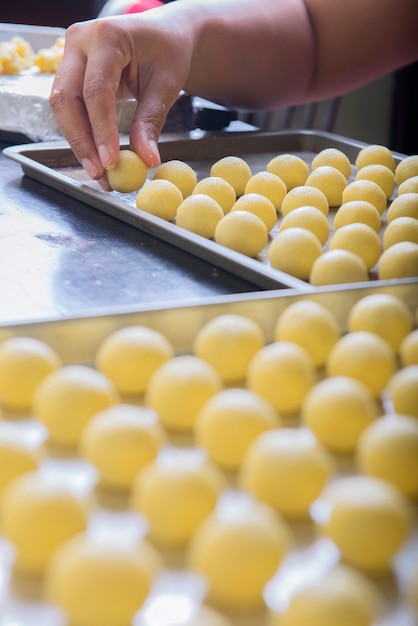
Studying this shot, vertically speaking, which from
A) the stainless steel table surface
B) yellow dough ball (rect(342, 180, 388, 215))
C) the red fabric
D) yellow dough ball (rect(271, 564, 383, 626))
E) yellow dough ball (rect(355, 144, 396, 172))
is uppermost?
the red fabric

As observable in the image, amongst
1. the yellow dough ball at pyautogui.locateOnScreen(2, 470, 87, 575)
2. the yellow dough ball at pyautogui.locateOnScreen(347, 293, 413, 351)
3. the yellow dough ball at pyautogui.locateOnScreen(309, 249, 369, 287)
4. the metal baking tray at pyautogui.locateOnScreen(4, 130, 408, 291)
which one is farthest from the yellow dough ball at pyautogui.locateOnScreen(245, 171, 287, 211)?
the yellow dough ball at pyautogui.locateOnScreen(2, 470, 87, 575)

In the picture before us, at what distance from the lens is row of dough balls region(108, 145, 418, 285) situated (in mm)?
1374

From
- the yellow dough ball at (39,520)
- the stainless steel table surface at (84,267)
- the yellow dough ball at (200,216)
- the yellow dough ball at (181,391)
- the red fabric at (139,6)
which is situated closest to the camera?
the yellow dough ball at (39,520)

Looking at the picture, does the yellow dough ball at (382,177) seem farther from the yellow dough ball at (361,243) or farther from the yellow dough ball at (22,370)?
the yellow dough ball at (22,370)

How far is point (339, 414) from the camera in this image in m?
0.91

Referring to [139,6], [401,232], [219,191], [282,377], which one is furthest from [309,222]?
[139,6]

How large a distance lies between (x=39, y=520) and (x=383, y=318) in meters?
0.58

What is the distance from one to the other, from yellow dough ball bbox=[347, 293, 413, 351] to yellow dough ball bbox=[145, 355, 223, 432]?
0.25m

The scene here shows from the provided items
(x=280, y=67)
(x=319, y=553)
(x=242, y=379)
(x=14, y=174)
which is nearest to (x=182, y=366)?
(x=242, y=379)

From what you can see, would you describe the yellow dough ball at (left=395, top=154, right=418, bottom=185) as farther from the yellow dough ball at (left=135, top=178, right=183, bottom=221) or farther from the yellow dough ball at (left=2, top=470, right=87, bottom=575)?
the yellow dough ball at (left=2, top=470, right=87, bottom=575)

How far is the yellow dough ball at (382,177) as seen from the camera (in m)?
1.83

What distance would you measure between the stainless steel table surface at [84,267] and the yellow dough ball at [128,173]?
8 cm

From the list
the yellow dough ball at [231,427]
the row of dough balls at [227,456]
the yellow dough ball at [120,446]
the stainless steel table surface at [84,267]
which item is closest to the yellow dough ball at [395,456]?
the row of dough balls at [227,456]

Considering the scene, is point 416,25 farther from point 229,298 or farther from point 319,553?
point 319,553
